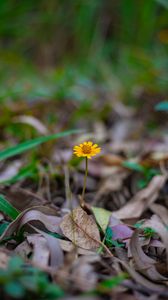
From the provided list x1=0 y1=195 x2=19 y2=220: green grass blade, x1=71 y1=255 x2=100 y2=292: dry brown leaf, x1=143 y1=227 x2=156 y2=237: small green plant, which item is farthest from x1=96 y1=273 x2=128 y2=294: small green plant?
x1=0 y1=195 x2=19 y2=220: green grass blade

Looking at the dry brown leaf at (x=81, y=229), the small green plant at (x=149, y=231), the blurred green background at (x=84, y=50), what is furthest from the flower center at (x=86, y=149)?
the blurred green background at (x=84, y=50)

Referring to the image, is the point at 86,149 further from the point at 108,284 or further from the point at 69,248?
the point at 108,284

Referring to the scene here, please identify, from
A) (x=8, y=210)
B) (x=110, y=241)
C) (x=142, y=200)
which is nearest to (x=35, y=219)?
(x=8, y=210)

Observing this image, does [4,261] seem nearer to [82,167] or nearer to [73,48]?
[82,167]

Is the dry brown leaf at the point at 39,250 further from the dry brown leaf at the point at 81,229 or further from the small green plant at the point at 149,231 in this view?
the small green plant at the point at 149,231

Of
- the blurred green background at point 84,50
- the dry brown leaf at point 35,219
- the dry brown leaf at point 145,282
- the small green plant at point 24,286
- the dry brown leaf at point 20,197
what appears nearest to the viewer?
the small green plant at point 24,286

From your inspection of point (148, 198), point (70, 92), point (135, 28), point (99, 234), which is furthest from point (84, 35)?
point (99, 234)
